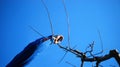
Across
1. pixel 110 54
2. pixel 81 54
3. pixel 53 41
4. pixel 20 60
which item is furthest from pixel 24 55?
pixel 110 54

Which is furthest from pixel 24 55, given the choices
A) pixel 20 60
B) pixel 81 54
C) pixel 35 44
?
pixel 81 54

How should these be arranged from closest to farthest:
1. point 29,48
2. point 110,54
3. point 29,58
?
point 110,54 → point 29,58 → point 29,48

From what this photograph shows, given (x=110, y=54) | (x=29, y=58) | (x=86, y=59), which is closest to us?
(x=110, y=54)

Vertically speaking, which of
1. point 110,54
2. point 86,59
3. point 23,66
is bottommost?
point 23,66

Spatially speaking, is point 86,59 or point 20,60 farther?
point 20,60

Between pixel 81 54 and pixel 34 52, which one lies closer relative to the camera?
pixel 81 54

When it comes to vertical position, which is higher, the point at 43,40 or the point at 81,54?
the point at 81,54

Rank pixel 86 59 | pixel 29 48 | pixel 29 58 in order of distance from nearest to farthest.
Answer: pixel 86 59 < pixel 29 58 < pixel 29 48

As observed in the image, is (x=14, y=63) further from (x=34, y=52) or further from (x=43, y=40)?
(x=43, y=40)

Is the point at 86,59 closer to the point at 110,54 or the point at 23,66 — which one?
the point at 110,54
